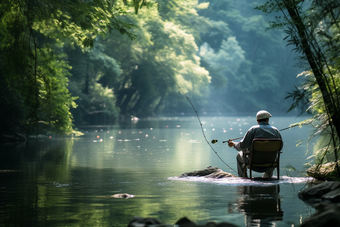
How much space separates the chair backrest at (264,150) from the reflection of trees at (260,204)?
64 cm

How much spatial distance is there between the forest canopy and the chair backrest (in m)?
1.60

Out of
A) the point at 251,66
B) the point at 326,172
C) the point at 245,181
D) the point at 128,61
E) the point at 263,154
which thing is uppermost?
the point at 251,66

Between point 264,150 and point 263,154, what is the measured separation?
0.11m

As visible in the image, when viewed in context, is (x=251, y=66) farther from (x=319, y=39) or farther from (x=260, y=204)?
(x=260, y=204)

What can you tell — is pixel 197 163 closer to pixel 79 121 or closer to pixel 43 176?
pixel 43 176

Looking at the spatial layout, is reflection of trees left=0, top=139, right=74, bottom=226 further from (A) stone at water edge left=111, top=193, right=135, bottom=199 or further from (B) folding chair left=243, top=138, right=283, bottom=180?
(B) folding chair left=243, top=138, right=283, bottom=180

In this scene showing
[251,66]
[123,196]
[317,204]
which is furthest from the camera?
[251,66]

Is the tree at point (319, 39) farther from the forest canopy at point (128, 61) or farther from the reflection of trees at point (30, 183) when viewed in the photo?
the reflection of trees at point (30, 183)

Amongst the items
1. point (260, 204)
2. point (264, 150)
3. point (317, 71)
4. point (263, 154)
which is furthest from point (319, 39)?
point (260, 204)

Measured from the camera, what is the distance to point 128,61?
5491 centimetres

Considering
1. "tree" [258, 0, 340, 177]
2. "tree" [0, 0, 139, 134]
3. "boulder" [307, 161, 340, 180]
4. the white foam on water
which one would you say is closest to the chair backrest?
the white foam on water

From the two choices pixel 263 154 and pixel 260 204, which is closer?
pixel 260 204

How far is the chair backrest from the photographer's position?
10070 millimetres

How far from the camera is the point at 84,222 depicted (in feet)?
22.4
